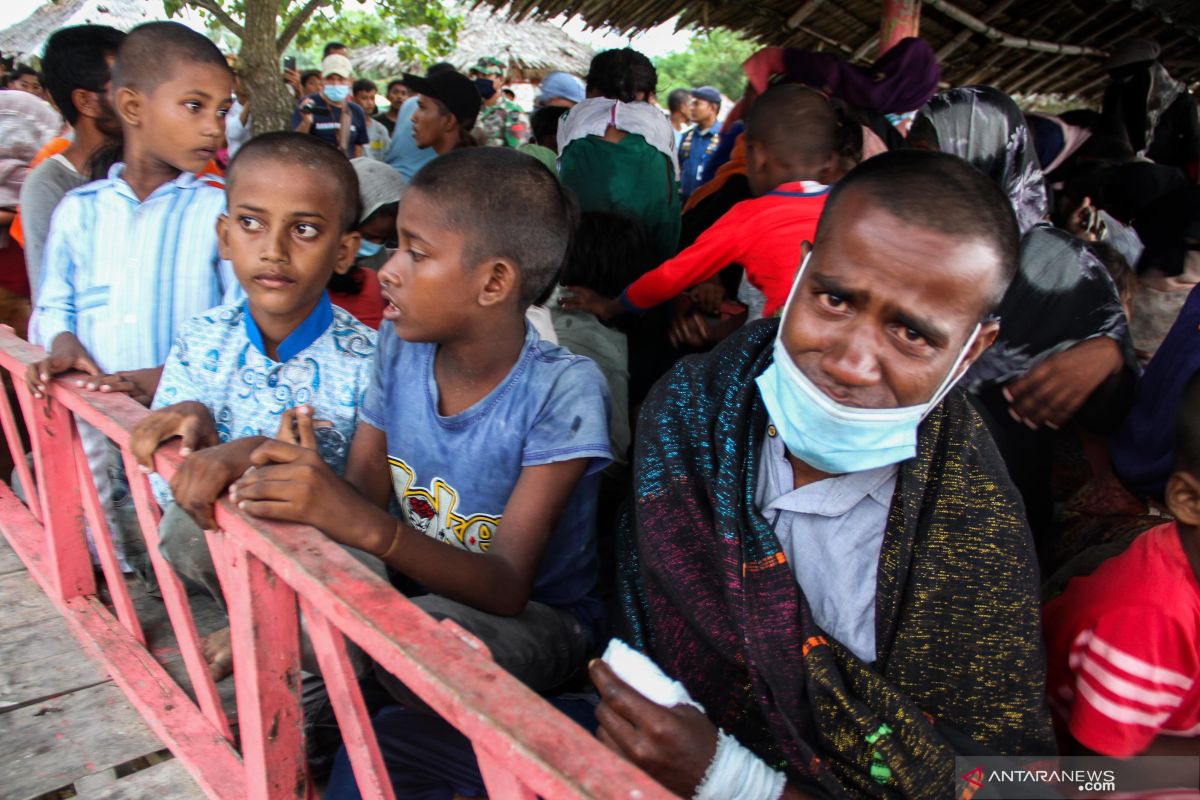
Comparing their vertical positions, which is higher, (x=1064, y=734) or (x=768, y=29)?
(x=768, y=29)

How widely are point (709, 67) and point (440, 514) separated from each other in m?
43.8

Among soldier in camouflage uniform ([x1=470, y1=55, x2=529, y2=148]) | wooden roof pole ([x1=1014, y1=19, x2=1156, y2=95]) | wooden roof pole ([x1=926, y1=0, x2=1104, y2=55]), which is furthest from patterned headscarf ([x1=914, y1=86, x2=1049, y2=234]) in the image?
soldier in camouflage uniform ([x1=470, y1=55, x2=529, y2=148])

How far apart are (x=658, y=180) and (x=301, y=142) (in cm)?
205

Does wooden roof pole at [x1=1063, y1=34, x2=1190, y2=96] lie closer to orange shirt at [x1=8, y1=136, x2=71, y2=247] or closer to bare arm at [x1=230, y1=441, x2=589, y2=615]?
bare arm at [x1=230, y1=441, x2=589, y2=615]

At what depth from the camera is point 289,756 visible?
1.40 m

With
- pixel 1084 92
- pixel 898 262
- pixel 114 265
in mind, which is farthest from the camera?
pixel 1084 92

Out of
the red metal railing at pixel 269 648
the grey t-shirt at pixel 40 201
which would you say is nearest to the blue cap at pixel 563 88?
the grey t-shirt at pixel 40 201

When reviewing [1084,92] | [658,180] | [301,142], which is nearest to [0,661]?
[301,142]

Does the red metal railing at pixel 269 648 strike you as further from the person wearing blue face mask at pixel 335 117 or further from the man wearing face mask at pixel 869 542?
the person wearing blue face mask at pixel 335 117

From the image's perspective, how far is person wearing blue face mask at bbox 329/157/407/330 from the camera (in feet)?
8.89

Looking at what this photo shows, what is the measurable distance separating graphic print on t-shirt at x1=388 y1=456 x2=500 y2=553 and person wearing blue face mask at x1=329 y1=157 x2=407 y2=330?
100 cm

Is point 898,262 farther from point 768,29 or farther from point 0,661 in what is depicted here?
point 768,29

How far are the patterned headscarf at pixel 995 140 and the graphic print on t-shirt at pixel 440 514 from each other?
2.19 metres

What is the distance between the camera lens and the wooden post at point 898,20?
4.56 metres
